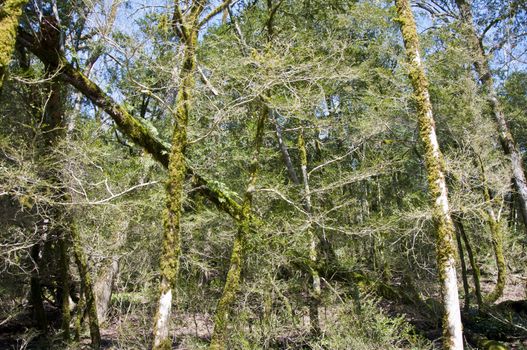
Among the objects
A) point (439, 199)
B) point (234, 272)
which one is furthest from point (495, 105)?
point (234, 272)

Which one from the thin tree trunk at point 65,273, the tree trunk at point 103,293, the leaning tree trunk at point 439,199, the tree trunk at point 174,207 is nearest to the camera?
the tree trunk at point 174,207

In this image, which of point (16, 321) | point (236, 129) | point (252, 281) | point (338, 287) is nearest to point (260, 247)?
point (252, 281)

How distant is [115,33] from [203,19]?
1.38m

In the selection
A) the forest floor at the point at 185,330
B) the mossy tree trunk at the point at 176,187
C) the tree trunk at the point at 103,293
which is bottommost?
the forest floor at the point at 185,330

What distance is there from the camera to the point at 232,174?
11.2 metres

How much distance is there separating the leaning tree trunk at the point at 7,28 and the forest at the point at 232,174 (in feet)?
0.06

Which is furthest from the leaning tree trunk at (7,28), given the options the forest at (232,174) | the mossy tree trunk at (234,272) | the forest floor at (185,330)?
the forest floor at (185,330)

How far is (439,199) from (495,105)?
584 cm

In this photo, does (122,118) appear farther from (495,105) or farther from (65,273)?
(495,105)

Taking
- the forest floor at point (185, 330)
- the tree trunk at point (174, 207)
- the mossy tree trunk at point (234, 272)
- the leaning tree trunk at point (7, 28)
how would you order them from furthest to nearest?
the forest floor at point (185, 330)
the mossy tree trunk at point (234, 272)
the tree trunk at point (174, 207)
the leaning tree trunk at point (7, 28)

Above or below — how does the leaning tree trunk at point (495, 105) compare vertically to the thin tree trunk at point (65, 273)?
above

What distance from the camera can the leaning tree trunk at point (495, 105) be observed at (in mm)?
9773

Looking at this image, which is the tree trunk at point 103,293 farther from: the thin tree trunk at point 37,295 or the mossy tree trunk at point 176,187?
the mossy tree trunk at point 176,187

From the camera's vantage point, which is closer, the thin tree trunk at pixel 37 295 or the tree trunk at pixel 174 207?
the tree trunk at pixel 174 207
